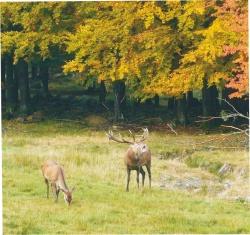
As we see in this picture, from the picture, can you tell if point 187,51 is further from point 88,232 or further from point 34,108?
point 88,232

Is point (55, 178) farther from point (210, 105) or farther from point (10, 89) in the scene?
point (210, 105)

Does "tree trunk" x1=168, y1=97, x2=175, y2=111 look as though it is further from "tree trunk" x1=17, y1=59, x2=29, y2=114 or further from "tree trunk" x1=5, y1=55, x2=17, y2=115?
"tree trunk" x1=5, y1=55, x2=17, y2=115

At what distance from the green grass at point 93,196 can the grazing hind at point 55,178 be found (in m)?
0.13

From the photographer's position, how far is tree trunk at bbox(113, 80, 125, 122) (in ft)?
41.8

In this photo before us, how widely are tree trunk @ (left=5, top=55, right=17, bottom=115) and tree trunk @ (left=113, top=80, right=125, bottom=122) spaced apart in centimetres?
171

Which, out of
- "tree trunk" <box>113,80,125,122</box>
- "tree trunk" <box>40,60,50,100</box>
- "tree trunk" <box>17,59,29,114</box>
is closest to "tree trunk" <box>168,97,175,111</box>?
"tree trunk" <box>113,80,125,122</box>

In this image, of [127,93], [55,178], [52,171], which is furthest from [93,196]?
[127,93]

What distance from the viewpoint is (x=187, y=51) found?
13.5 m

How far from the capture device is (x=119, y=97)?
12.9m

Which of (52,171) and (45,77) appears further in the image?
(45,77)

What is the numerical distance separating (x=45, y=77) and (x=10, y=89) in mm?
637

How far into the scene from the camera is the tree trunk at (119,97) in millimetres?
12750

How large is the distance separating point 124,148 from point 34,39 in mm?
2785

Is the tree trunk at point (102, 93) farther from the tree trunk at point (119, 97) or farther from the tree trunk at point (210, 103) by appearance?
the tree trunk at point (210, 103)
